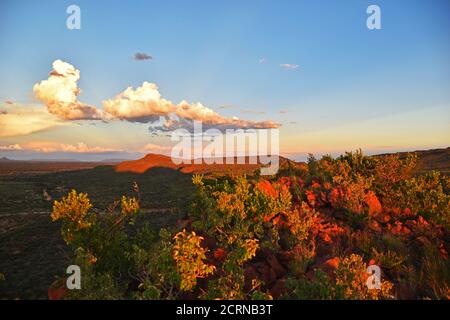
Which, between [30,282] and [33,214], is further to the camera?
[33,214]

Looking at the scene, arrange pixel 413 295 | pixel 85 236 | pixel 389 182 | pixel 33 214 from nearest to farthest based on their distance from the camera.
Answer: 1. pixel 413 295
2. pixel 85 236
3. pixel 389 182
4. pixel 33 214

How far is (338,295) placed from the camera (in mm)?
4898

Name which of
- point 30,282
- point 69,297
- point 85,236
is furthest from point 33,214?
point 69,297

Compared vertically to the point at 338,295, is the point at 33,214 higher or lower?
lower

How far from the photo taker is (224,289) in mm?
5184
